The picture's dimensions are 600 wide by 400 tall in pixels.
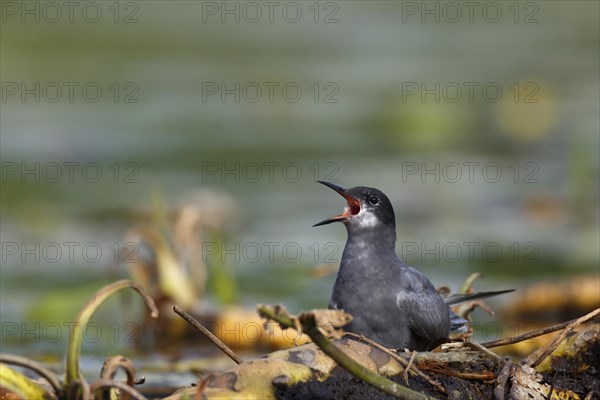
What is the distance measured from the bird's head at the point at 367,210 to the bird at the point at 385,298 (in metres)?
0.03

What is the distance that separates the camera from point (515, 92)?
567 inches

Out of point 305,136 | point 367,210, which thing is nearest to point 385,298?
point 367,210

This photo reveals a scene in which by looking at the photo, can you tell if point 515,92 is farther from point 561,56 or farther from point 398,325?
point 398,325

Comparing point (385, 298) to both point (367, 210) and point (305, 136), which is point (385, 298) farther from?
point (305, 136)

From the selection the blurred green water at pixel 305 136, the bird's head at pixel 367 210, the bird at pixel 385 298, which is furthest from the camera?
the blurred green water at pixel 305 136

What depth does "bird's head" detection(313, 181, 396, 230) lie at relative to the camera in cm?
516

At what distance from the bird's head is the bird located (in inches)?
1.1

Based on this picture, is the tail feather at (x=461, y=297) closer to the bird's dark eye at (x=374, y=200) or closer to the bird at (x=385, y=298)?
the bird at (x=385, y=298)

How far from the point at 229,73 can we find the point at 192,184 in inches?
199

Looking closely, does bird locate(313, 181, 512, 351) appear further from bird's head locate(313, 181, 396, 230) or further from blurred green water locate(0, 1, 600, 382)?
Answer: blurred green water locate(0, 1, 600, 382)

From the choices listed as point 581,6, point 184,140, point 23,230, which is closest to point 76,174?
point 184,140

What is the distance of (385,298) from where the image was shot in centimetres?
486

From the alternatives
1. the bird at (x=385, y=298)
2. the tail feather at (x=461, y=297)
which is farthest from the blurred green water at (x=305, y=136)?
the bird at (x=385, y=298)

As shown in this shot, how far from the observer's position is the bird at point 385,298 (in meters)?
4.83
